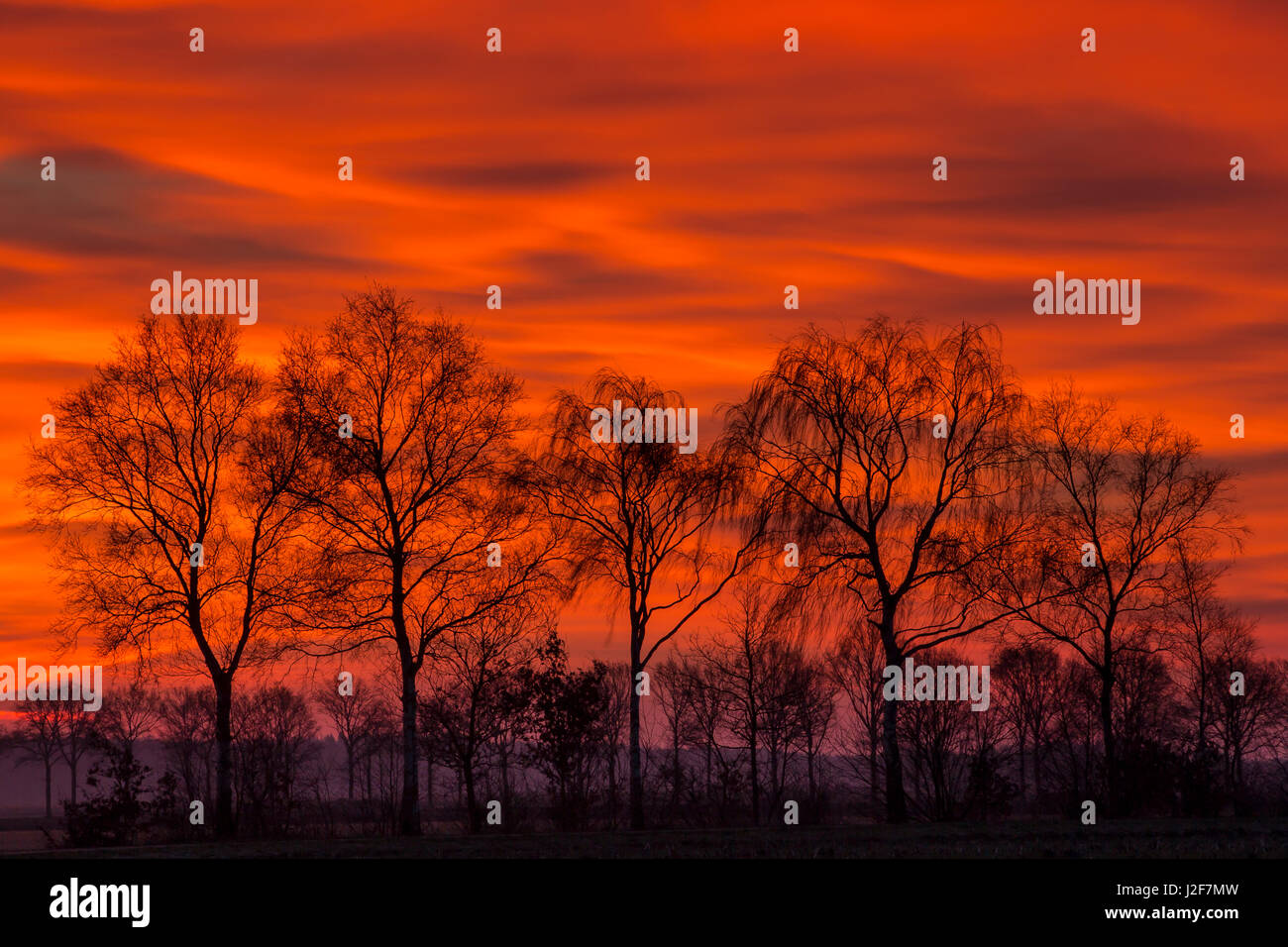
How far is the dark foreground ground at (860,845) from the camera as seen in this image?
25016mm

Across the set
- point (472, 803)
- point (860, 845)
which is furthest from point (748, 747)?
point (860, 845)

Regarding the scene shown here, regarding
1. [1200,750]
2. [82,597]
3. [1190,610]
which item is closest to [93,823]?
[82,597]

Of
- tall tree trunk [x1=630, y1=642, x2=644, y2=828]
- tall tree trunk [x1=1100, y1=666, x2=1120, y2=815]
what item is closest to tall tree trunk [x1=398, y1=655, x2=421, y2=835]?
tall tree trunk [x1=630, y1=642, x2=644, y2=828]

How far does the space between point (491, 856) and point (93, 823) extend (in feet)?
74.2

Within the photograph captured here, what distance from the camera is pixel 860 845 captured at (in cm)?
2773

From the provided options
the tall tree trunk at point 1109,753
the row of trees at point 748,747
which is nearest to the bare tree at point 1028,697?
the row of trees at point 748,747

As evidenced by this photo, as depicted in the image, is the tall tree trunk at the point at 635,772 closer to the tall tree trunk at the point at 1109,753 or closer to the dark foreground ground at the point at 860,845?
the dark foreground ground at the point at 860,845

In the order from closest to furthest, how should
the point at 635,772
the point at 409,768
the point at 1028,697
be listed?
the point at 409,768
the point at 635,772
the point at 1028,697

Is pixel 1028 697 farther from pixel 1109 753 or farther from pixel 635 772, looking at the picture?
pixel 635 772

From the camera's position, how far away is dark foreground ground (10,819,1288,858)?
25016mm

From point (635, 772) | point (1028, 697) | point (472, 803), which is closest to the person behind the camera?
point (635, 772)

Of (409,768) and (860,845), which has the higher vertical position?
(409,768)

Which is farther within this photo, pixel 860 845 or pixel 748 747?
pixel 748 747
